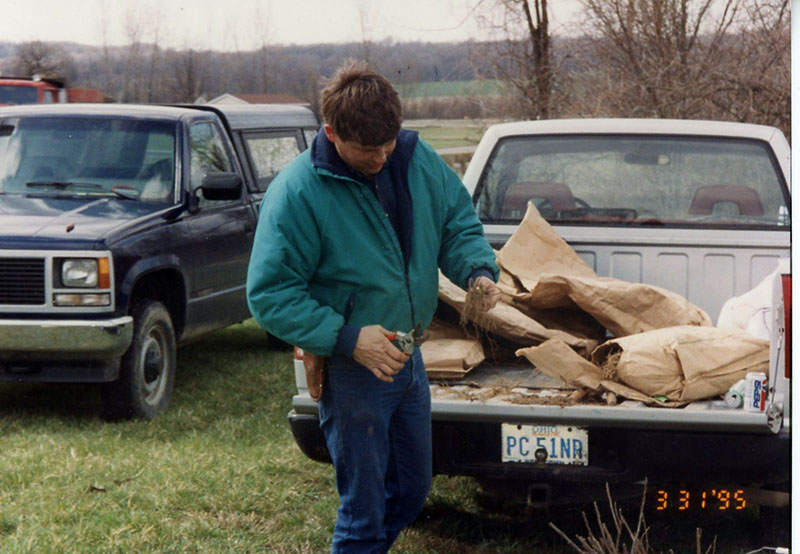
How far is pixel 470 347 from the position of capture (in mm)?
4664

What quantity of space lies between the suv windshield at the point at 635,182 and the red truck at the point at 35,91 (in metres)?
14.2

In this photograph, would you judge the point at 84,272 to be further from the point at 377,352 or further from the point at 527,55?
the point at 527,55

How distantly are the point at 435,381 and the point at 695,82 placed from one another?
8.03 meters

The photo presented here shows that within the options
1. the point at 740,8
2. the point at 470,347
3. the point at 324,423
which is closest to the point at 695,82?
the point at 740,8

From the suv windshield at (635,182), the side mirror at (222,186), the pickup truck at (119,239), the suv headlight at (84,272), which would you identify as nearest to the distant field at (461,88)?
the pickup truck at (119,239)

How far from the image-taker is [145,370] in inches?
268

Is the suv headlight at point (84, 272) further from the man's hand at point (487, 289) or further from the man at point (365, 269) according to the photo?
the man's hand at point (487, 289)

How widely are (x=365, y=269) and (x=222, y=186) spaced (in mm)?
3870

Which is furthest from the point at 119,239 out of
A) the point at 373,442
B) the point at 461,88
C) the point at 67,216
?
the point at 461,88

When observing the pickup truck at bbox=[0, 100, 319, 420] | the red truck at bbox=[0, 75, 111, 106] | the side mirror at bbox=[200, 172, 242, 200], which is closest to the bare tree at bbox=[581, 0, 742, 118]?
the pickup truck at bbox=[0, 100, 319, 420]

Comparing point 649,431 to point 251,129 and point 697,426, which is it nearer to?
point 697,426

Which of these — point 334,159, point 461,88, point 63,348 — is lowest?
point 63,348

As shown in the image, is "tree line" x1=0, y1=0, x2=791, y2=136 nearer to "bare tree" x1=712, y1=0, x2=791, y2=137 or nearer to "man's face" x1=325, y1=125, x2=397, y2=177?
"bare tree" x1=712, y1=0, x2=791, y2=137

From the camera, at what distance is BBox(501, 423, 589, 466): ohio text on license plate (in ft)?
13.5
